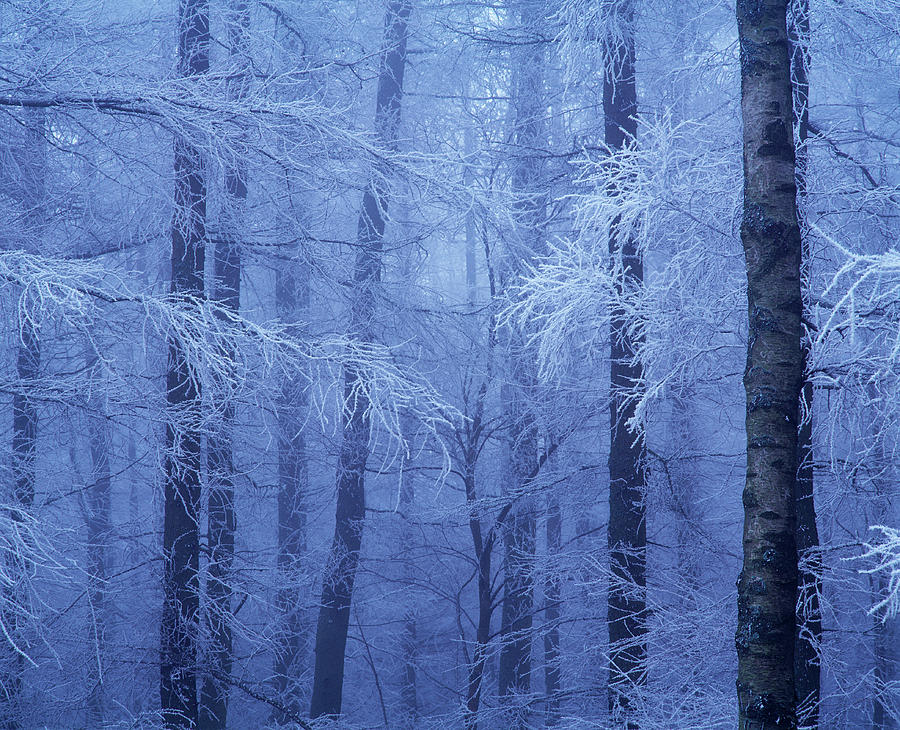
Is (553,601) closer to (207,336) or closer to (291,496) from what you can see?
(291,496)

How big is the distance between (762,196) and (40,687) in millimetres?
10541

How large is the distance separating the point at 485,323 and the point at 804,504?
6.19m

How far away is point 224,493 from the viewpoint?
962 centimetres

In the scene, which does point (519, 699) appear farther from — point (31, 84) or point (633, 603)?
point (31, 84)

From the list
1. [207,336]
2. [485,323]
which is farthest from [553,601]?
[207,336]

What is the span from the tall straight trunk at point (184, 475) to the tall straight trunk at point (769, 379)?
499 centimetres

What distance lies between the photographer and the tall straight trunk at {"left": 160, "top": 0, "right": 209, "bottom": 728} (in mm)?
7449

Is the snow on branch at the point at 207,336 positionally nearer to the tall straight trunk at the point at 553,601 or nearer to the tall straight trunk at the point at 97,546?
the tall straight trunk at the point at 97,546

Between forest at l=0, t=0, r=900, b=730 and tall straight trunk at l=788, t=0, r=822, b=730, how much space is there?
4 cm

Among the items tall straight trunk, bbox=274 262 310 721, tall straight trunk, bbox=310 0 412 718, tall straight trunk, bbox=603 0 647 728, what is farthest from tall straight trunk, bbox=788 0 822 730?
tall straight trunk, bbox=310 0 412 718

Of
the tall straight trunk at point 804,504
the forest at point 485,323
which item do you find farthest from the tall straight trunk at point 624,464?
the tall straight trunk at point 804,504

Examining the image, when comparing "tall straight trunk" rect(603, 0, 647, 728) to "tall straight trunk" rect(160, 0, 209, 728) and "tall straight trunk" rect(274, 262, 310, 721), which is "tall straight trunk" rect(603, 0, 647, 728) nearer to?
"tall straight trunk" rect(274, 262, 310, 721)

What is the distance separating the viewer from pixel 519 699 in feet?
30.7

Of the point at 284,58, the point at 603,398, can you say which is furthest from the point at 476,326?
the point at 284,58
